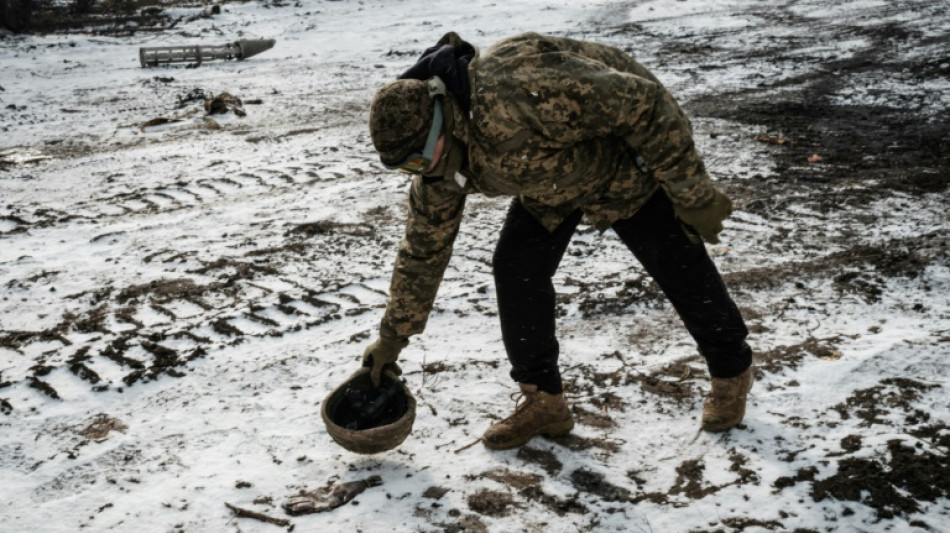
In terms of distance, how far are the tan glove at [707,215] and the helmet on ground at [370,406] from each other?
116cm

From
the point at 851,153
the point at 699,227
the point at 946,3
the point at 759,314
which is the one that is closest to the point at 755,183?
the point at 851,153

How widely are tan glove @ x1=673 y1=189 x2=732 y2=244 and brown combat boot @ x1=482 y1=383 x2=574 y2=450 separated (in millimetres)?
808

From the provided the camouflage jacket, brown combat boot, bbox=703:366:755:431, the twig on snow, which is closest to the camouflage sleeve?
the camouflage jacket

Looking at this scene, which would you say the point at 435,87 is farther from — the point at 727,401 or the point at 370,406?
the point at 727,401

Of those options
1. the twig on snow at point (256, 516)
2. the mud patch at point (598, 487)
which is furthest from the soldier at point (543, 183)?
the twig on snow at point (256, 516)

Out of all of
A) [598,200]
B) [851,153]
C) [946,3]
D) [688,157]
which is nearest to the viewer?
[688,157]

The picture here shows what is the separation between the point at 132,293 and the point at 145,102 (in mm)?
6049

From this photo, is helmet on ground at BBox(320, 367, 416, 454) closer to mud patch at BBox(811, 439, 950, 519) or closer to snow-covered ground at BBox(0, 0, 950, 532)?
snow-covered ground at BBox(0, 0, 950, 532)

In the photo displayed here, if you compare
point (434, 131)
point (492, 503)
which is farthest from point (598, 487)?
point (434, 131)

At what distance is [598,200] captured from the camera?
2271 millimetres

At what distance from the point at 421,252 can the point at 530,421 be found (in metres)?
0.78

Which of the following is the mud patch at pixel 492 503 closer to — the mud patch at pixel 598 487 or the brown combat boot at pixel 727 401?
the mud patch at pixel 598 487

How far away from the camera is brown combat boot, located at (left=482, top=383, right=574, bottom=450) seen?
257cm

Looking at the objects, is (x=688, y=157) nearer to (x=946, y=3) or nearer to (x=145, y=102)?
(x=145, y=102)
